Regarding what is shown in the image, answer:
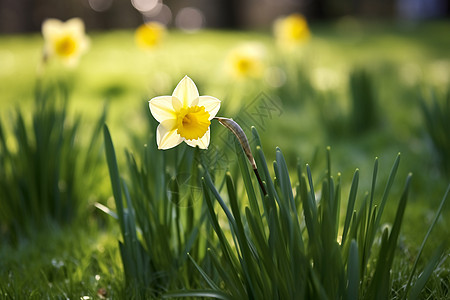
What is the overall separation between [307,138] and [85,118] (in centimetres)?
161

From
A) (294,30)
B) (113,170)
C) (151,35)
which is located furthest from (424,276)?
(294,30)

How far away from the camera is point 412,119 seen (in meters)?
3.51

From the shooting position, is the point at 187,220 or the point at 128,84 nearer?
the point at 187,220

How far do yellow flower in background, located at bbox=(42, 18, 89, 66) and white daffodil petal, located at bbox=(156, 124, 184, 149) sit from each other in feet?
5.74

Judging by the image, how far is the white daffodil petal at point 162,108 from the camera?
3.57ft

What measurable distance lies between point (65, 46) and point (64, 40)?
33 mm

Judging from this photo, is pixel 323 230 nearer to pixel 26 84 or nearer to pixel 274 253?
pixel 274 253

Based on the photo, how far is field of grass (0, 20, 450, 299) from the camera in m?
1.58

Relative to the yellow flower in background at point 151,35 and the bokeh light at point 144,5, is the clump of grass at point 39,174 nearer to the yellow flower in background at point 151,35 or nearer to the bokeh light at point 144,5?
the yellow flower in background at point 151,35

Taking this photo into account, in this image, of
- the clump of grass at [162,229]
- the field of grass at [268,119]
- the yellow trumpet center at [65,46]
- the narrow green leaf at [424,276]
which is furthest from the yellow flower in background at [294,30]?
the narrow green leaf at [424,276]

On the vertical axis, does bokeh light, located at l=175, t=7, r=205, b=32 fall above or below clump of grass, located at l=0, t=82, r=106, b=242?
below

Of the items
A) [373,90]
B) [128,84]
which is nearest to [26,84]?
[128,84]

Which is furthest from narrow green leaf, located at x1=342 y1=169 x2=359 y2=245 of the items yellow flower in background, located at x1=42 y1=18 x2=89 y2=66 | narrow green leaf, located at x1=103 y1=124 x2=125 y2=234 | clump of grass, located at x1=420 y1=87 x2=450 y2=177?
yellow flower in background, located at x1=42 y1=18 x2=89 y2=66

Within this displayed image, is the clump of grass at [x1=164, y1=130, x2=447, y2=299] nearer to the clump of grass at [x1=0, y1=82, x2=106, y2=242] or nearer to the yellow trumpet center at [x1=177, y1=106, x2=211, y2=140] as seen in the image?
the yellow trumpet center at [x1=177, y1=106, x2=211, y2=140]
